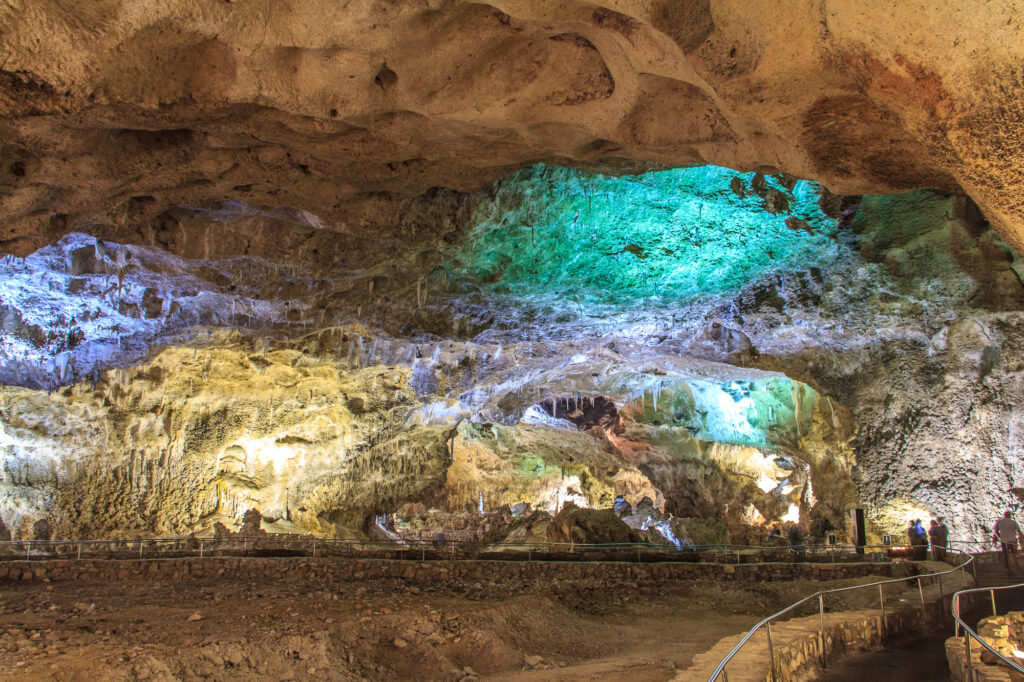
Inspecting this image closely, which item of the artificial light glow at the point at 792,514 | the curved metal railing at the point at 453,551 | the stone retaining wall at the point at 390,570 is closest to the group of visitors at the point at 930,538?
the curved metal railing at the point at 453,551

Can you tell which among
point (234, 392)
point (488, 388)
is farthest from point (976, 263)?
point (234, 392)

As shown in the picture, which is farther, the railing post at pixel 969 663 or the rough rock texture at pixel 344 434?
the rough rock texture at pixel 344 434

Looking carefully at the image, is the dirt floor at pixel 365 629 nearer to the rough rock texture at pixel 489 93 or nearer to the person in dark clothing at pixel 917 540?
the person in dark clothing at pixel 917 540

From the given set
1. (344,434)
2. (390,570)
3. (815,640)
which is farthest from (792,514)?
(815,640)

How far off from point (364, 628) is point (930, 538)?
33.3 ft

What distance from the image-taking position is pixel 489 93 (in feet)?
18.9

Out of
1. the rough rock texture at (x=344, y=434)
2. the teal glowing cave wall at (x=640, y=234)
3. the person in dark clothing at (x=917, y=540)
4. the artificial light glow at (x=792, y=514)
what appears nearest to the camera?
the teal glowing cave wall at (x=640, y=234)

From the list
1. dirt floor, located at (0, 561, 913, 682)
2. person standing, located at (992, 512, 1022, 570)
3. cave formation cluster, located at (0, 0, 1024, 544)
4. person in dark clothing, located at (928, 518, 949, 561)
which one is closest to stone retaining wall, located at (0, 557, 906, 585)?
dirt floor, located at (0, 561, 913, 682)

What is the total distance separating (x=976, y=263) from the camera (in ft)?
34.3

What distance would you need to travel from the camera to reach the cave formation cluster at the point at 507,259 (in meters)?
4.70

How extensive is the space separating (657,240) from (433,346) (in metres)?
6.38

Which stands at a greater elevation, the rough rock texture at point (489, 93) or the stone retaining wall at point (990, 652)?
the rough rock texture at point (489, 93)

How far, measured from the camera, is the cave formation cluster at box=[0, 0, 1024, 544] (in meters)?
4.70

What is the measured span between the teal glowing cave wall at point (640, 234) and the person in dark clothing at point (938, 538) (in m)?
5.50
